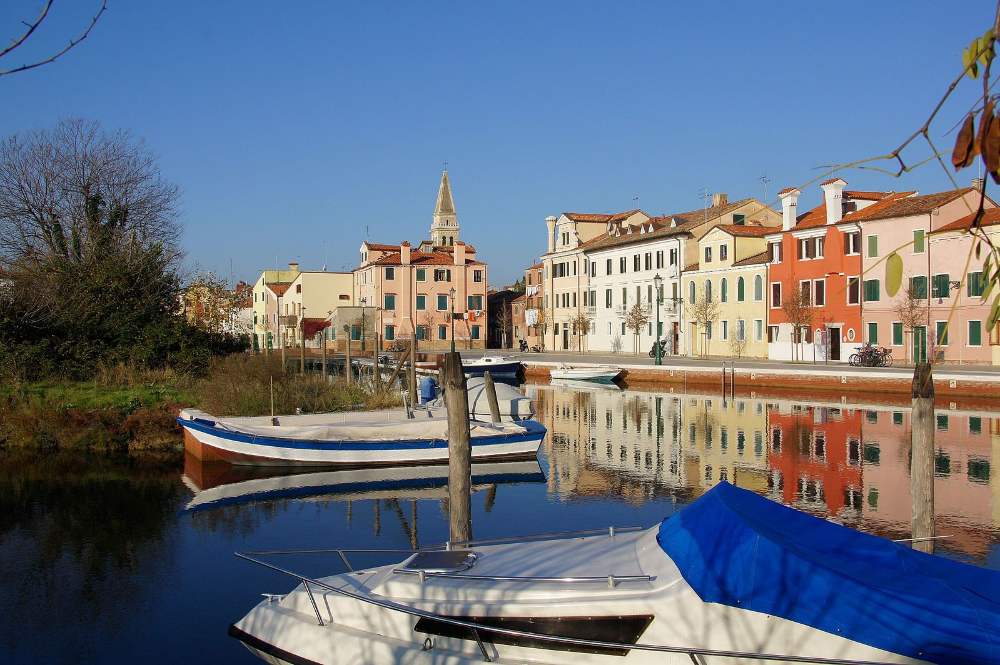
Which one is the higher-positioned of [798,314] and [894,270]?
[798,314]

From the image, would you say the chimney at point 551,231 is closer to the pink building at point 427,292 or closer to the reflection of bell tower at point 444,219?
the pink building at point 427,292

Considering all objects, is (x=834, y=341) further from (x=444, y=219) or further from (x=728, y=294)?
(x=444, y=219)

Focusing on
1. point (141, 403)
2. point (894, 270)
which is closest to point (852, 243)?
point (141, 403)

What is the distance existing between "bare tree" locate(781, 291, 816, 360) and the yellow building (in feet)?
11.3

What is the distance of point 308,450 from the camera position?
20.1 m

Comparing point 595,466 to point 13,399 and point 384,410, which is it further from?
point 13,399

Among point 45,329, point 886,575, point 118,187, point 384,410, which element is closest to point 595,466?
point 384,410

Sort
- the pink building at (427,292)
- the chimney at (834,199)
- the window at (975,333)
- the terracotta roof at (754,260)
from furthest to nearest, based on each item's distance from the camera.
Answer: the pink building at (427,292) → the terracotta roof at (754,260) → the chimney at (834,199) → the window at (975,333)

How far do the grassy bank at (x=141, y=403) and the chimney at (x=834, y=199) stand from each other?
106ft

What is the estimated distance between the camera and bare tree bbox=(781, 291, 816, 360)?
47906mm

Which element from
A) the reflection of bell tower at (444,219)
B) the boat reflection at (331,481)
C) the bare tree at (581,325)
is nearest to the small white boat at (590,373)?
the bare tree at (581,325)

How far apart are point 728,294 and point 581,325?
16060mm

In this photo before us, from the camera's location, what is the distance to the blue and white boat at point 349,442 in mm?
20188

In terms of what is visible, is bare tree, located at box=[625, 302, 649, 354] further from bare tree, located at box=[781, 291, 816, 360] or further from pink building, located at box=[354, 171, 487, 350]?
pink building, located at box=[354, 171, 487, 350]
